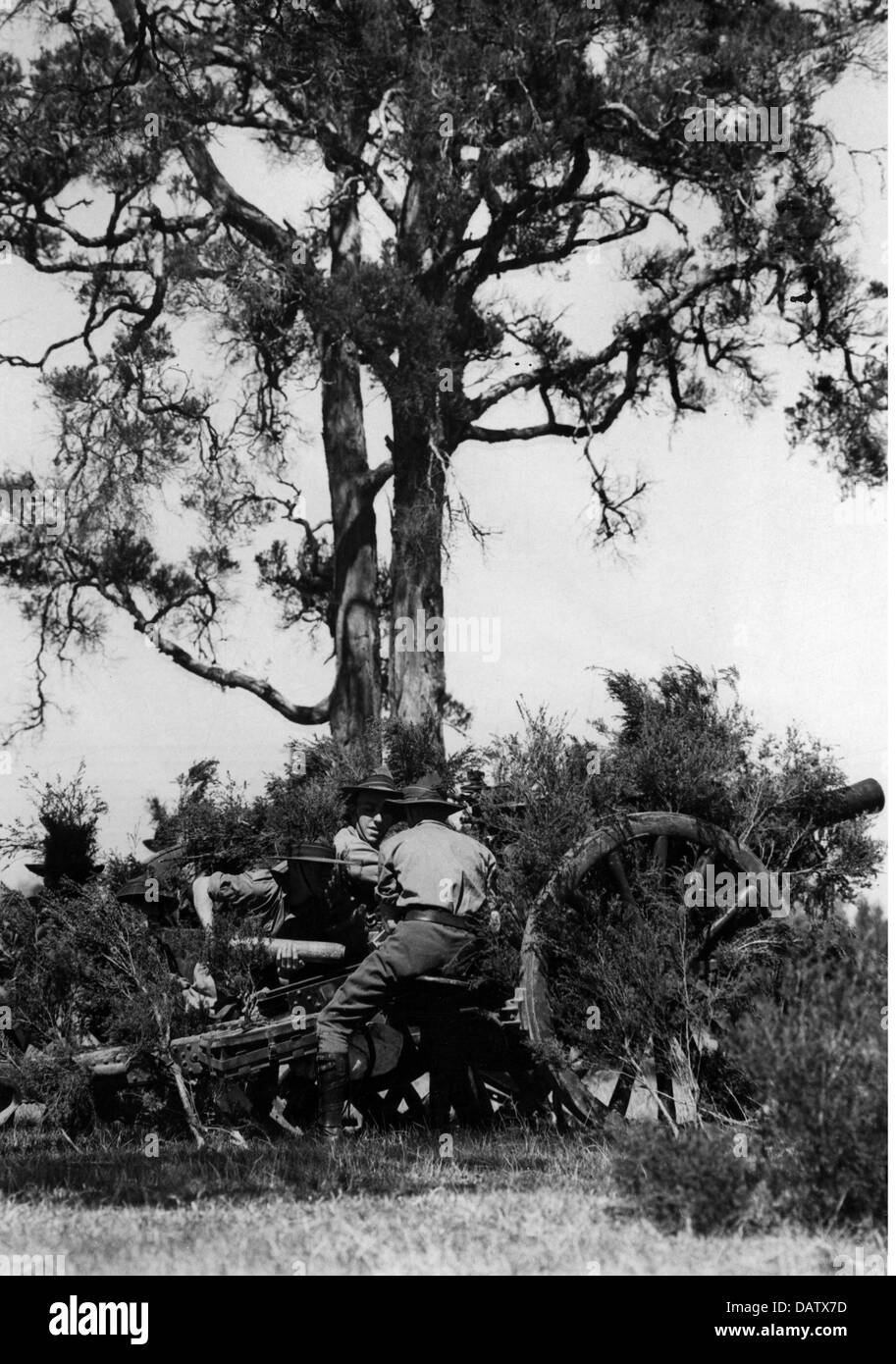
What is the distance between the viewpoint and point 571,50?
13.0 m

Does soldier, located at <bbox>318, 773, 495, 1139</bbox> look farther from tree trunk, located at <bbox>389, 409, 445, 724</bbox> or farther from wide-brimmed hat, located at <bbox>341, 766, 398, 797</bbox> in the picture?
tree trunk, located at <bbox>389, 409, 445, 724</bbox>

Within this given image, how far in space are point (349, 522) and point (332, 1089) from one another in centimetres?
803

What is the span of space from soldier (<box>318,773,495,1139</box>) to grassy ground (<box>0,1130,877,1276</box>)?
468mm

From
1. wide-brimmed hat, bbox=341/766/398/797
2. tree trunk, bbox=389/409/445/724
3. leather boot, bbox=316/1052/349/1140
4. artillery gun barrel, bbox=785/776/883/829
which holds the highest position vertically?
tree trunk, bbox=389/409/445/724

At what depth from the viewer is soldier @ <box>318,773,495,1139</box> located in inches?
323

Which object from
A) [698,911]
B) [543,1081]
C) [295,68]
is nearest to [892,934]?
[698,911]

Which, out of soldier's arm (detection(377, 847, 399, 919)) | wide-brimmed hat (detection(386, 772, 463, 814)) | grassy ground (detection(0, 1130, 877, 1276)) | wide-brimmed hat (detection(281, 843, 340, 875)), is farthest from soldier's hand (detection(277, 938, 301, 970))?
grassy ground (detection(0, 1130, 877, 1276))

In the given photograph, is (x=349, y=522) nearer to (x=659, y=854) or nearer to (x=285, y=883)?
(x=285, y=883)

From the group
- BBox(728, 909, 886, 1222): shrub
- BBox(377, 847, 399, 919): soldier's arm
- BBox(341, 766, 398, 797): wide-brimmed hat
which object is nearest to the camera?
BBox(728, 909, 886, 1222): shrub

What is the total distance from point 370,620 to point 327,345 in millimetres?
2650

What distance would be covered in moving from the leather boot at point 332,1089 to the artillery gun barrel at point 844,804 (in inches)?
113

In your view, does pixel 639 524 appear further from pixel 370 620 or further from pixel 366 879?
pixel 366 879

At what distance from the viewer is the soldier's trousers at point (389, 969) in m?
8.18

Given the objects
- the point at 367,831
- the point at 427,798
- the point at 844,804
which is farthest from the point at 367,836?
the point at 844,804
